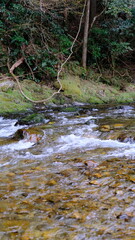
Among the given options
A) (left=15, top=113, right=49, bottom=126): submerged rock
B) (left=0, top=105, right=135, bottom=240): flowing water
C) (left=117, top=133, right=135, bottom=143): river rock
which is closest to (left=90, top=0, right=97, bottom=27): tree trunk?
(left=15, top=113, right=49, bottom=126): submerged rock

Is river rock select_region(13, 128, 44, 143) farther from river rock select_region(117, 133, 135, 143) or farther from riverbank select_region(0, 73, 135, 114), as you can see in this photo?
riverbank select_region(0, 73, 135, 114)

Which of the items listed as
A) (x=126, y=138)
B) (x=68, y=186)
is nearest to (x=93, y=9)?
(x=126, y=138)

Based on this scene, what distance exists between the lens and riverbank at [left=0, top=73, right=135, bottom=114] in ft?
29.0

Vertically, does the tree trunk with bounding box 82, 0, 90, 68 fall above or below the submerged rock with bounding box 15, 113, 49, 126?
above

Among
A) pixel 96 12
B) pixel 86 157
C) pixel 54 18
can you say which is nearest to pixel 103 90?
pixel 54 18

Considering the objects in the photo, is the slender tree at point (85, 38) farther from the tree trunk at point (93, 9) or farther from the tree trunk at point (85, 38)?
the tree trunk at point (93, 9)

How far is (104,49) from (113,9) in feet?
9.75

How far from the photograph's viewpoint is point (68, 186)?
295cm

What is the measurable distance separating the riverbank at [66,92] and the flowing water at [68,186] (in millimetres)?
3337

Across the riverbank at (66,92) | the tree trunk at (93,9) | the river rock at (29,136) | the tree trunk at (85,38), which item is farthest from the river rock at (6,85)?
the tree trunk at (93,9)

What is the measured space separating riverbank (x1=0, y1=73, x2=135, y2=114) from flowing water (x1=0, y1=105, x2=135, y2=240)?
334 cm

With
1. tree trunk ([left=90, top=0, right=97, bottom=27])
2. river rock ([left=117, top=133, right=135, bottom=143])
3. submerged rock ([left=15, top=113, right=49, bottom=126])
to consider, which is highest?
tree trunk ([left=90, top=0, right=97, bottom=27])

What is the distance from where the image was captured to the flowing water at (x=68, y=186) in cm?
212

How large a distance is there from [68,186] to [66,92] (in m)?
7.84
